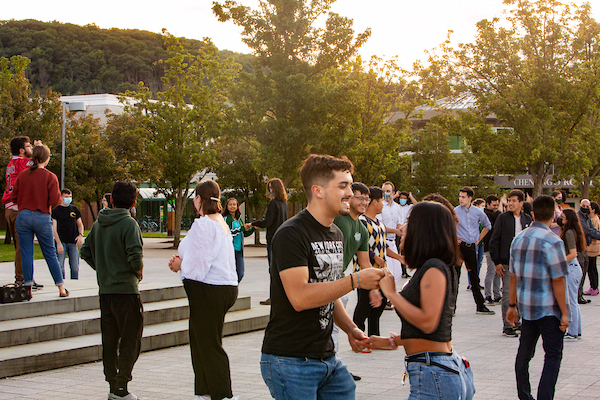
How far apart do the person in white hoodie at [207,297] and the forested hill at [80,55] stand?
10604 centimetres

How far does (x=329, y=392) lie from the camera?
123 inches

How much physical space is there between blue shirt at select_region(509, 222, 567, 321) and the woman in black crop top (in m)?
2.09

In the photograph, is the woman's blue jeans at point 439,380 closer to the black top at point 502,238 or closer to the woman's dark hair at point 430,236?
the woman's dark hair at point 430,236

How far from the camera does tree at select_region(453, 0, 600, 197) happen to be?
25.1 meters

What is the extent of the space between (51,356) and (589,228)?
32.4 feet

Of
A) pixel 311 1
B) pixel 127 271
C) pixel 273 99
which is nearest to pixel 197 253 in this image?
pixel 127 271

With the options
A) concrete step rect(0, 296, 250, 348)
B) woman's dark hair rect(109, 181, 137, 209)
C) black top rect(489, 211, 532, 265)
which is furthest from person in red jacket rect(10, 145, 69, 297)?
black top rect(489, 211, 532, 265)

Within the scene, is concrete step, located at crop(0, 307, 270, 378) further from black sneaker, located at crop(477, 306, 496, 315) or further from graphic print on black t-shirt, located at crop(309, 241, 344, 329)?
graphic print on black t-shirt, located at crop(309, 241, 344, 329)

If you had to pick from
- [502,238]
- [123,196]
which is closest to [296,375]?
[123,196]

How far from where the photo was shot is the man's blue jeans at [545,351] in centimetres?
497

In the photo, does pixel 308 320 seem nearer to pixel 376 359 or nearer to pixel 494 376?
pixel 494 376

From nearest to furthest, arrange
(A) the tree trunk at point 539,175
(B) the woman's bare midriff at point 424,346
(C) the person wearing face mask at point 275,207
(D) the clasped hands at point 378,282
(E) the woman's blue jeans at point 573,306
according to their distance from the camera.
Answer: (D) the clasped hands at point 378,282 → (B) the woman's bare midriff at point 424,346 → (E) the woman's blue jeans at point 573,306 → (C) the person wearing face mask at point 275,207 → (A) the tree trunk at point 539,175

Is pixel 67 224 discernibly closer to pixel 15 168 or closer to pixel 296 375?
pixel 15 168

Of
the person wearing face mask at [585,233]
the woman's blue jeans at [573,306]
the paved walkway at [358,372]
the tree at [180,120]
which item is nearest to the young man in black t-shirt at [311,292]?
the paved walkway at [358,372]
